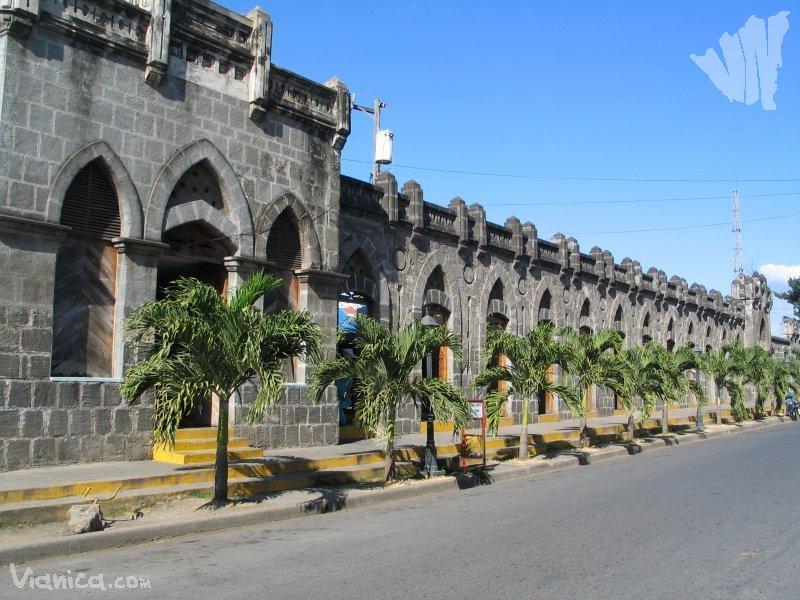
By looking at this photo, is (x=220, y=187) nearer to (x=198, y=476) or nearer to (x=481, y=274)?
(x=198, y=476)

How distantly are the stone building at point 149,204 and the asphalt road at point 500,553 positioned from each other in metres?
4.03

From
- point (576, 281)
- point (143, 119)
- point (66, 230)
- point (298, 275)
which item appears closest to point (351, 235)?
point (298, 275)

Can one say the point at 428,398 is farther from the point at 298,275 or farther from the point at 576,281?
the point at 576,281

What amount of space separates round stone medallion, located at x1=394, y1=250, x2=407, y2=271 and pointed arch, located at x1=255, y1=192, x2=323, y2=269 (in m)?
3.89

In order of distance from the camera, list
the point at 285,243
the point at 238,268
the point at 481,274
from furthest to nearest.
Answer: the point at 481,274 < the point at 285,243 < the point at 238,268

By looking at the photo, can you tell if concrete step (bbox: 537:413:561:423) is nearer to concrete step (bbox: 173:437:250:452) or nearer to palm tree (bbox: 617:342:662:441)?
palm tree (bbox: 617:342:662:441)

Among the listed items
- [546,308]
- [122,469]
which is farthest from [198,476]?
[546,308]

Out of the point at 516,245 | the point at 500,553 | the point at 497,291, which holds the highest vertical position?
the point at 516,245

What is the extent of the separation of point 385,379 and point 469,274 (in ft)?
35.0

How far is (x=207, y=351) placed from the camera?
9891 millimetres

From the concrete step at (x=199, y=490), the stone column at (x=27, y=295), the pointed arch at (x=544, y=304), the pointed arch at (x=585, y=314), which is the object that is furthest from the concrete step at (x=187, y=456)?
the pointed arch at (x=585, y=314)

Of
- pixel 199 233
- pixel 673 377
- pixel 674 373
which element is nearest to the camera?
pixel 199 233

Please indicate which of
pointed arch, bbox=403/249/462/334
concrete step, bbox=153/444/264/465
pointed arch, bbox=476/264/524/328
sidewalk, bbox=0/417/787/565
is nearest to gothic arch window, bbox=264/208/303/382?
concrete step, bbox=153/444/264/465

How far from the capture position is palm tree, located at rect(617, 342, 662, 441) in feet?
69.3
